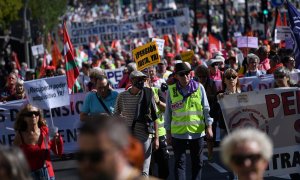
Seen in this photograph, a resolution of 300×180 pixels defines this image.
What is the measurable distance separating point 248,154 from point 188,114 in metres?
5.75

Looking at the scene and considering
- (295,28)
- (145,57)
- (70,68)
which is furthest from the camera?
(70,68)

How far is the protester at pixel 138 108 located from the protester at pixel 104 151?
251 inches

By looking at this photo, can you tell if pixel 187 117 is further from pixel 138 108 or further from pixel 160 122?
pixel 160 122

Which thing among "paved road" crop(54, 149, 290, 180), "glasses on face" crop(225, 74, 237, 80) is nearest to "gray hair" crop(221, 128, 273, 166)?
"glasses on face" crop(225, 74, 237, 80)

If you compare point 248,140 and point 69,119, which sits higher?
point 248,140

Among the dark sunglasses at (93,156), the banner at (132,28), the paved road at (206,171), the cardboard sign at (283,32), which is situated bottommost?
the paved road at (206,171)

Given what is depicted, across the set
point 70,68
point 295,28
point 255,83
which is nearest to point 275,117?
point 295,28

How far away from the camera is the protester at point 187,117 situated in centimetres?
1066

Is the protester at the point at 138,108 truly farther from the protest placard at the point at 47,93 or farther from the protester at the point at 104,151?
the protester at the point at 104,151

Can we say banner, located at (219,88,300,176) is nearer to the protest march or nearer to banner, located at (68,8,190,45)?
the protest march

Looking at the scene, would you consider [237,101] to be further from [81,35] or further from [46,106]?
[81,35]

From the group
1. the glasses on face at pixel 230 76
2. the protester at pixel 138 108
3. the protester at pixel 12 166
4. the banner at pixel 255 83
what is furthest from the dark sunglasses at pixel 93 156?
the banner at pixel 255 83

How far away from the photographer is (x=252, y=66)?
1515 centimetres

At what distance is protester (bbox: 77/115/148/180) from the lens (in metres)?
4.02
